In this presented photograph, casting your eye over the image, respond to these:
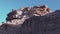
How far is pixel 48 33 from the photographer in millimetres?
36969

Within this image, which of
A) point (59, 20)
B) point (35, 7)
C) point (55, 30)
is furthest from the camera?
point (35, 7)

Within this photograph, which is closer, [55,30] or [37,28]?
[55,30]

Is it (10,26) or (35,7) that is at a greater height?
(35,7)

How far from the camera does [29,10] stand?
A: 81.3 meters

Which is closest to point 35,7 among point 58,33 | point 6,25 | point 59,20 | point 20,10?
point 20,10

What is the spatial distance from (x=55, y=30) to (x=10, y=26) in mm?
29986

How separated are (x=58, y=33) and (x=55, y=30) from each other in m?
2.28

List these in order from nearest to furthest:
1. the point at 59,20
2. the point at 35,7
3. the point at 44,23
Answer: the point at 59,20, the point at 44,23, the point at 35,7

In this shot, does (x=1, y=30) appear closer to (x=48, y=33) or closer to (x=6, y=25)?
(x=6, y=25)

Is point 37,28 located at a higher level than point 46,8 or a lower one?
lower

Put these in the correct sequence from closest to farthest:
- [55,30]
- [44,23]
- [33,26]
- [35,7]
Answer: [55,30] < [44,23] < [33,26] < [35,7]

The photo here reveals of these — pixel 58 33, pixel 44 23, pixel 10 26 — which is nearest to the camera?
pixel 58 33

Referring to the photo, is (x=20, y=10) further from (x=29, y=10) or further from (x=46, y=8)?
(x=46, y=8)

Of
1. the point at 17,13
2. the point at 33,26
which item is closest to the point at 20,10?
the point at 17,13
